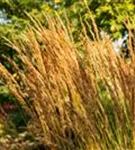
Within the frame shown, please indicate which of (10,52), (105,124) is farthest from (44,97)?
(10,52)

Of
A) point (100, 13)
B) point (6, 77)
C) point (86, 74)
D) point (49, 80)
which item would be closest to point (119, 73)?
point (86, 74)

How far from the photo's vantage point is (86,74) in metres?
3.32

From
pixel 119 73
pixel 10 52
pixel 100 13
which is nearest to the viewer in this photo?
pixel 119 73

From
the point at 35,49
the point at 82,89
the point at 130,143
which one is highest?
the point at 35,49

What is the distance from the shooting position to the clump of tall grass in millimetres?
3305

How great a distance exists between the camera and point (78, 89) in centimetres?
333

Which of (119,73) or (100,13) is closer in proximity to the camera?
(119,73)

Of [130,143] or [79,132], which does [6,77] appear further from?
[130,143]

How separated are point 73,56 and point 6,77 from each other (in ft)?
1.38

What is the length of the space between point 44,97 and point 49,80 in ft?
0.35

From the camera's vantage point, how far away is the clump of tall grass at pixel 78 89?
330 centimetres

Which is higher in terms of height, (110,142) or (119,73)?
(119,73)

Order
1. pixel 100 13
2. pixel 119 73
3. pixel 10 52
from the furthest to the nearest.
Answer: pixel 10 52, pixel 100 13, pixel 119 73

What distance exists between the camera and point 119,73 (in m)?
3.24
